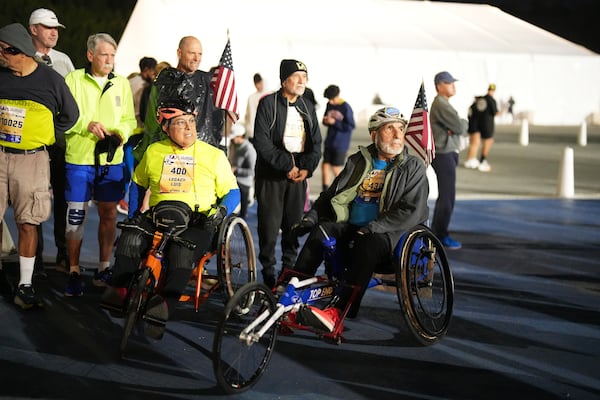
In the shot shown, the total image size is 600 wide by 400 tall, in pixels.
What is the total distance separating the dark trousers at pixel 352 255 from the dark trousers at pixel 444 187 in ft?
11.7

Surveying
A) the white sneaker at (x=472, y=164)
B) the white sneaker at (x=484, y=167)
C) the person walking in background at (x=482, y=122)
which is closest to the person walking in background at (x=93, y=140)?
the white sneaker at (x=484, y=167)

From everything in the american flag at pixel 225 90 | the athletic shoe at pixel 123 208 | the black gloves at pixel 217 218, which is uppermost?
the american flag at pixel 225 90

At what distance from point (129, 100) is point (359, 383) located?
3.11 m

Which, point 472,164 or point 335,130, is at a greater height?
point 335,130

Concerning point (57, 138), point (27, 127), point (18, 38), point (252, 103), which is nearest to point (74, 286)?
point (57, 138)

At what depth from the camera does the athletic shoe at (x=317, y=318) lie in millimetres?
5465

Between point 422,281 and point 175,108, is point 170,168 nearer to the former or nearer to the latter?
point 175,108

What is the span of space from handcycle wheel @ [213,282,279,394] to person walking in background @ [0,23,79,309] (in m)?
1.98

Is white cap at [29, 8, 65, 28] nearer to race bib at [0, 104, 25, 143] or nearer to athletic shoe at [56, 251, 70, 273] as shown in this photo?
race bib at [0, 104, 25, 143]

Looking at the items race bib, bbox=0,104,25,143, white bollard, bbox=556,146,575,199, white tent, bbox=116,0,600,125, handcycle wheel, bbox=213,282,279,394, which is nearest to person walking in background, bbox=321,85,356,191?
white bollard, bbox=556,146,575,199

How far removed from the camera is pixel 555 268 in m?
8.66

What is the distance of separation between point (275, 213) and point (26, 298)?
6.62 feet

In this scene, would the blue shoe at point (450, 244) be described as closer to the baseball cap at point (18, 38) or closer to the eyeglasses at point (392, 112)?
the eyeglasses at point (392, 112)

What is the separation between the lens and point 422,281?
605cm
